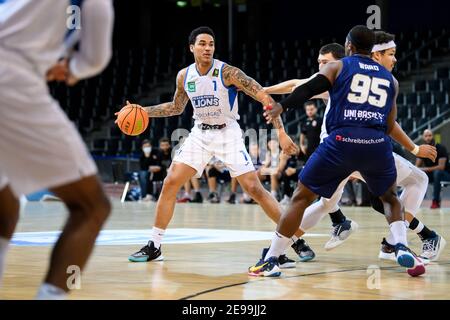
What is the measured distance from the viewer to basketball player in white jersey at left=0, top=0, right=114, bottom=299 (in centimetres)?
340

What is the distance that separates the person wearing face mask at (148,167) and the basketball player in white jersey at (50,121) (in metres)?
15.5

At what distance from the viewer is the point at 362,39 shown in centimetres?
589

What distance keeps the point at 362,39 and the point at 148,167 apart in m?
13.7

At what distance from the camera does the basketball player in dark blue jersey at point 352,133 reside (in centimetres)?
577

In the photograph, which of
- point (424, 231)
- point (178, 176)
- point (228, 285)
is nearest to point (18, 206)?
point (228, 285)

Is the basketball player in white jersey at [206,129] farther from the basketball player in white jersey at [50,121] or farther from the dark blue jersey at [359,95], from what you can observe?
the basketball player in white jersey at [50,121]

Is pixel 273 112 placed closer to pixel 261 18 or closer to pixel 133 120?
pixel 133 120

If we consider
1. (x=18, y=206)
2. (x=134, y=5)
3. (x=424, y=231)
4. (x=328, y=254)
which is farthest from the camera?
(x=134, y=5)

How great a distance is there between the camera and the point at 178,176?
718 centimetres

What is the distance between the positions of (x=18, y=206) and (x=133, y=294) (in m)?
1.42

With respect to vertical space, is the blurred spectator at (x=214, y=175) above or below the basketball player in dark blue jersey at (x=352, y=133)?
below
